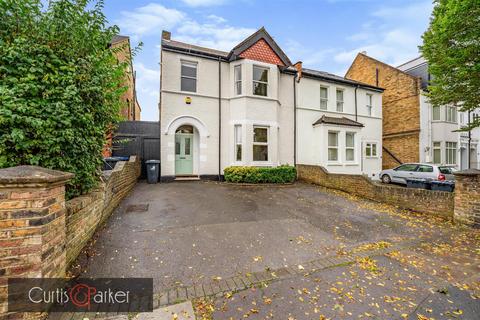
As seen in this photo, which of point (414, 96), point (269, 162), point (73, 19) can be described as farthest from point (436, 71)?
point (73, 19)

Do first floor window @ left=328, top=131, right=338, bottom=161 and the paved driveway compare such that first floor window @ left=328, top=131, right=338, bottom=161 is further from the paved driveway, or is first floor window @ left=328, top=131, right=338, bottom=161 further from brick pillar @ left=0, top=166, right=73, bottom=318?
brick pillar @ left=0, top=166, right=73, bottom=318

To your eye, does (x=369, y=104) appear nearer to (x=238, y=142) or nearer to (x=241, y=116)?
(x=241, y=116)

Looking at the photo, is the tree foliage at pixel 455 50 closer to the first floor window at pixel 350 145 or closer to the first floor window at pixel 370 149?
the first floor window at pixel 350 145

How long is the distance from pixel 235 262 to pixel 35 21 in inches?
199

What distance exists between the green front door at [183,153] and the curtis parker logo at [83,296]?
895cm

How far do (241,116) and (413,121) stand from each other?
45.8ft

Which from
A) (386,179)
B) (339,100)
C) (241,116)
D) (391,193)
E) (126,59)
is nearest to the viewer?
(126,59)

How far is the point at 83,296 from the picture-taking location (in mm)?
2578

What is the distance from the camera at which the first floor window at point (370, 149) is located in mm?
15555

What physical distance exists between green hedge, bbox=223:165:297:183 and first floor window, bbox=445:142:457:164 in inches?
592

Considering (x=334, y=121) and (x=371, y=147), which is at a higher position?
(x=334, y=121)

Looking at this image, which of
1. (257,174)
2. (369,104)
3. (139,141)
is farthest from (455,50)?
(139,141)

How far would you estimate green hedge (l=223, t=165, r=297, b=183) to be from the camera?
34.6 feet

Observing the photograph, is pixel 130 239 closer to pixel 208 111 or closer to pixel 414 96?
pixel 208 111
